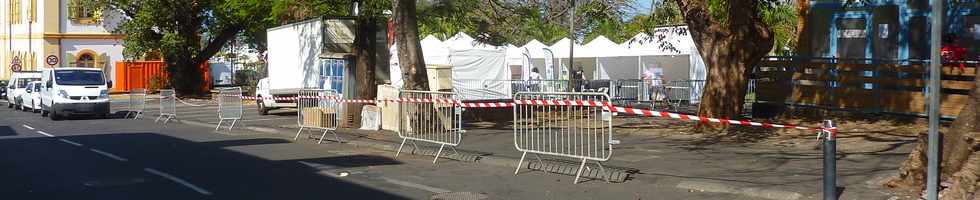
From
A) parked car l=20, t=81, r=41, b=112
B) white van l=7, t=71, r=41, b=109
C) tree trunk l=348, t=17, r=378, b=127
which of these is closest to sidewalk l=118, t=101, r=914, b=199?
tree trunk l=348, t=17, r=378, b=127

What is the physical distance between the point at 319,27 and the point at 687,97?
407 inches

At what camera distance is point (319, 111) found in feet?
59.9


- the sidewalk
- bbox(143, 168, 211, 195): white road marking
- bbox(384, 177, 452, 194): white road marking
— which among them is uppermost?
the sidewalk

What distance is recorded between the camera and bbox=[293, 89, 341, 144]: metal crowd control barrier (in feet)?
59.9

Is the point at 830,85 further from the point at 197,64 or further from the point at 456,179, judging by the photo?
the point at 197,64

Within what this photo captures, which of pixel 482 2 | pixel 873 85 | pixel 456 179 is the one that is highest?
pixel 482 2

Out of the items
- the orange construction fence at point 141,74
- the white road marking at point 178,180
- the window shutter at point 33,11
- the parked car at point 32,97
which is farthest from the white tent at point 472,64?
the window shutter at point 33,11

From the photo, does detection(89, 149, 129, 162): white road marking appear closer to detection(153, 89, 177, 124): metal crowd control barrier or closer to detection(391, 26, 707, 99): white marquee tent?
detection(153, 89, 177, 124): metal crowd control barrier

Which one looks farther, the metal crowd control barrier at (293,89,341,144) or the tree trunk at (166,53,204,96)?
the tree trunk at (166,53,204,96)

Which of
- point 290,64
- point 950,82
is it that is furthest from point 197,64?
point 950,82

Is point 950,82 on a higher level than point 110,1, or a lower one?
lower

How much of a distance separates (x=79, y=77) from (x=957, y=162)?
2583 centimetres

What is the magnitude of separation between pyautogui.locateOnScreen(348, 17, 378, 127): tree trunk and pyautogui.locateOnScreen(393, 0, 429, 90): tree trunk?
93.2 inches

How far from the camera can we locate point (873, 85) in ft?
59.2
